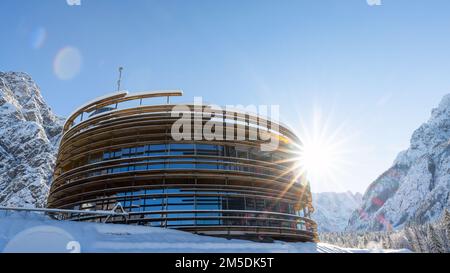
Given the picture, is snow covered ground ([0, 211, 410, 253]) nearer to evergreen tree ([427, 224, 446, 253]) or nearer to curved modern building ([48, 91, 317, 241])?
curved modern building ([48, 91, 317, 241])

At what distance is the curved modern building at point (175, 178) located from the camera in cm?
2516

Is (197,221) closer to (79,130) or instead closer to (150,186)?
(150,186)

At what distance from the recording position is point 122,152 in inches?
1103

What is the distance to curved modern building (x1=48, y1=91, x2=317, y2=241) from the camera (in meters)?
25.2

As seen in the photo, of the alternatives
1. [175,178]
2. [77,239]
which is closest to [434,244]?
[175,178]

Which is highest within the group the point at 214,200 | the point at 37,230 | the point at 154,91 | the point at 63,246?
the point at 154,91

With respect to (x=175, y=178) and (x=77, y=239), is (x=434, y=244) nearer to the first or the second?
(x=175, y=178)

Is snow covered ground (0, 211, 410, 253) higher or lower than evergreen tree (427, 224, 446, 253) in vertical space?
lower

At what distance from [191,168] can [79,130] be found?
1355cm

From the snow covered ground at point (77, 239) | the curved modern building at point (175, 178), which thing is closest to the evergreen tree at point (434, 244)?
the curved modern building at point (175, 178)

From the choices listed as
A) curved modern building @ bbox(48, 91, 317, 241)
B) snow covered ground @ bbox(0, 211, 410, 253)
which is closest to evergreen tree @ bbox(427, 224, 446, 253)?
curved modern building @ bbox(48, 91, 317, 241)

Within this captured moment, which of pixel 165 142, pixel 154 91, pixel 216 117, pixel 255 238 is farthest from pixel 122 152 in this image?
pixel 255 238

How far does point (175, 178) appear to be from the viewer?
1030 inches

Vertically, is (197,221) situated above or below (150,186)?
below
